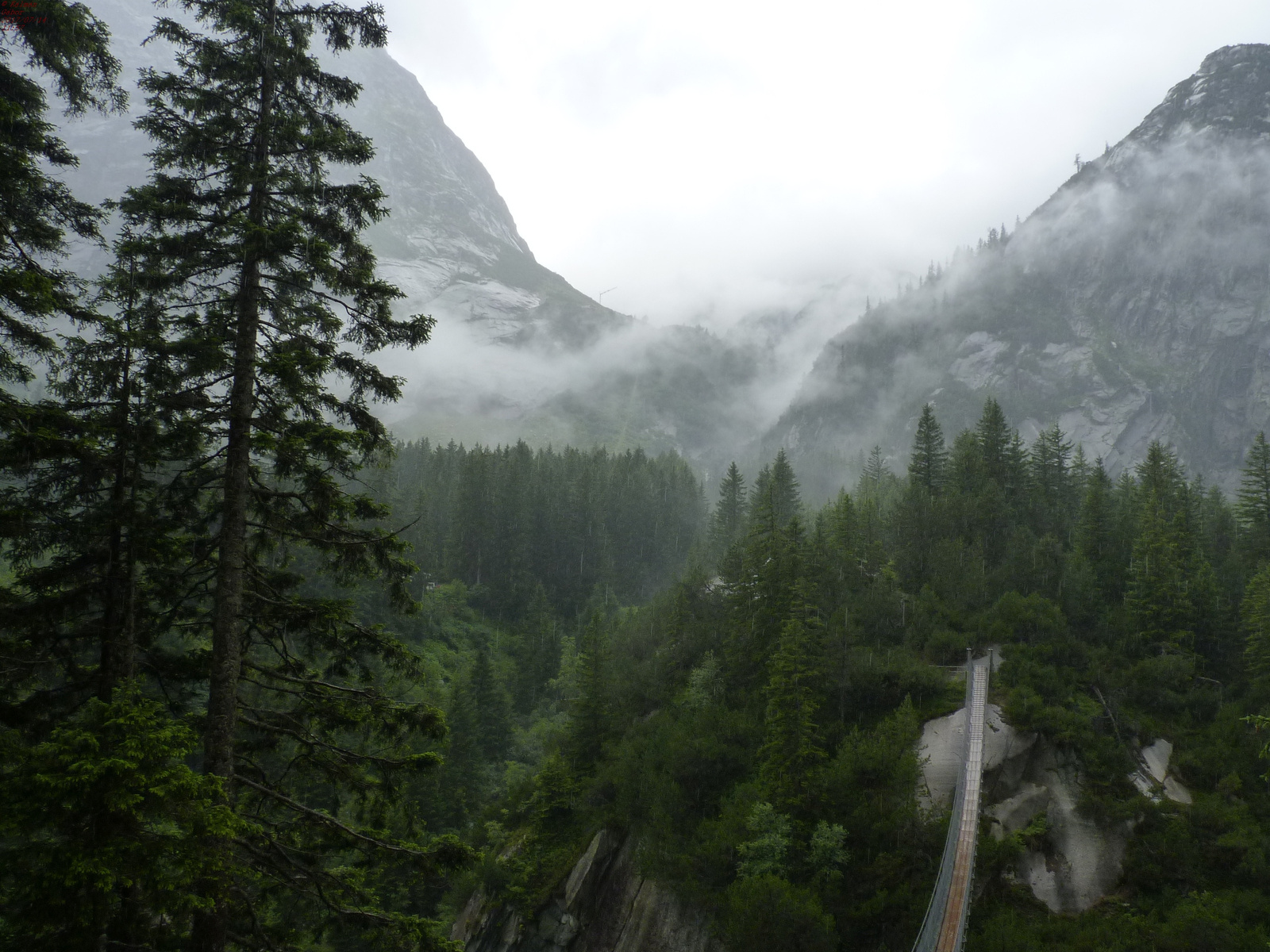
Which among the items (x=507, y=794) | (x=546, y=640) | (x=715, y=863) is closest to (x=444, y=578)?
(x=546, y=640)

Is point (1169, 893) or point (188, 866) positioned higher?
point (188, 866)

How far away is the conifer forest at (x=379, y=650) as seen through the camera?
29.0 ft

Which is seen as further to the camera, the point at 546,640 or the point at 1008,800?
the point at 546,640

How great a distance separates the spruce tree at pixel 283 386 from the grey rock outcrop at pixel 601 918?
25.9 metres

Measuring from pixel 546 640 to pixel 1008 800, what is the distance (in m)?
47.8

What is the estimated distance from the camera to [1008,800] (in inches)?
1238

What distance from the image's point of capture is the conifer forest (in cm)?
884

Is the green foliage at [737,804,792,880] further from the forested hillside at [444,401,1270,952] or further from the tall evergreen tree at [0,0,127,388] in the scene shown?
the tall evergreen tree at [0,0,127,388]

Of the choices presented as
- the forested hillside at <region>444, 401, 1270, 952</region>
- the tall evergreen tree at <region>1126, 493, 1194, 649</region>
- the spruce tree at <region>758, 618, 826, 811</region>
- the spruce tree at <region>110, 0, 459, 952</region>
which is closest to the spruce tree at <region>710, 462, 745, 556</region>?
the forested hillside at <region>444, 401, 1270, 952</region>

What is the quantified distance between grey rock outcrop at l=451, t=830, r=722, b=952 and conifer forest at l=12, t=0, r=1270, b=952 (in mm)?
605

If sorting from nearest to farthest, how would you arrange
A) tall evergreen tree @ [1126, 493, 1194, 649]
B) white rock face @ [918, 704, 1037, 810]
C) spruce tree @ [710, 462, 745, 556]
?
white rock face @ [918, 704, 1037, 810], tall evergreen tree @ [1126, 493, 1194, 649], spruce tree @ [710, 462, 745, 556]

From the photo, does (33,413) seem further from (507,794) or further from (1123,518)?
(1123,518)

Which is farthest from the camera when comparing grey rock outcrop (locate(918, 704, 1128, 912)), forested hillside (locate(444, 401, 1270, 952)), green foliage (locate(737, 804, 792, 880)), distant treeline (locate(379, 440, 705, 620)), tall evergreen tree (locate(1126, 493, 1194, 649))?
distant treeline (locate(379, 440, 705, 620))

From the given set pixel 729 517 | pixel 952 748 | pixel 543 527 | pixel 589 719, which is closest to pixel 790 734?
pixel 952 748
